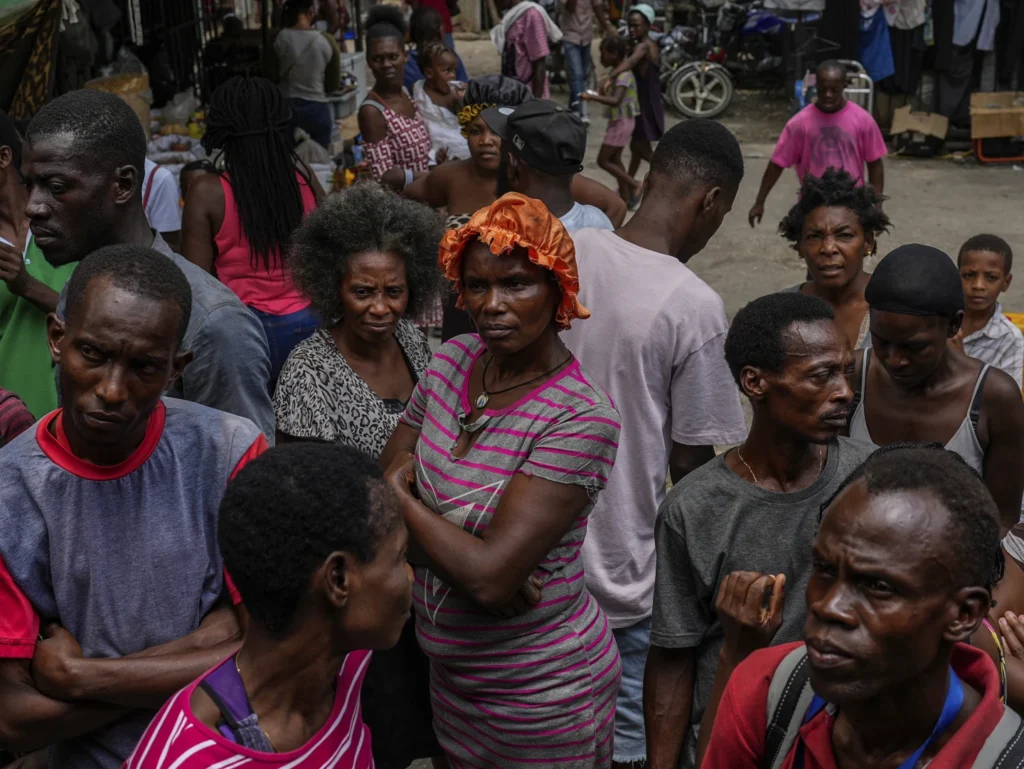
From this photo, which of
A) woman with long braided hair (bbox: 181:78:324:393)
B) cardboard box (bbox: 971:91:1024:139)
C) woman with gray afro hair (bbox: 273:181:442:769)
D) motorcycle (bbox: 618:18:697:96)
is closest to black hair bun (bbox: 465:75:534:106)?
woman with long braided hair (bbox: 181:78:324:393)

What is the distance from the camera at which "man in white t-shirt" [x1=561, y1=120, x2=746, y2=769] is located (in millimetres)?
3141

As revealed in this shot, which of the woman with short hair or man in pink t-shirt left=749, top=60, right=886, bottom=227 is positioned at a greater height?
the woman with short hair

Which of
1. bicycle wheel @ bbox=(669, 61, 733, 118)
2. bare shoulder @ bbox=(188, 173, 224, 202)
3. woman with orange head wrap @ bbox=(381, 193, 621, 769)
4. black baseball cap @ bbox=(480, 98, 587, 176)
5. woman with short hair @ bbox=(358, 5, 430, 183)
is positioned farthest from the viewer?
bicycle wheel @ bbox=(669, 61, 733, 118)

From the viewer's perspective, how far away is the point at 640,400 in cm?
318

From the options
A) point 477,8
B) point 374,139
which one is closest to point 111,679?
point 374,139

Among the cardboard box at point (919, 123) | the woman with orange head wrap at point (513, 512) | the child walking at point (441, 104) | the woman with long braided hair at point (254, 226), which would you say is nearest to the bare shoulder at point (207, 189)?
the woman with long braided hair at point (254, 226)

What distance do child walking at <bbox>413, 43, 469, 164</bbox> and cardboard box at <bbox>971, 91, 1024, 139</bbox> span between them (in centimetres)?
779

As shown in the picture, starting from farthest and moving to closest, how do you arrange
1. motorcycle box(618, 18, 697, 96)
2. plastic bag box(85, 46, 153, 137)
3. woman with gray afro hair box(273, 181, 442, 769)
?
motorcycle box(618, 18, 697, 96), plastic bag box(85, 46, 153, 137), woman with gray afro hair box(273, 181, 442, 769)

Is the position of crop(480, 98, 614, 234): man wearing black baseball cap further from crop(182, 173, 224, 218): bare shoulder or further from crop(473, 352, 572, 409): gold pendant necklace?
crop(473, 352, 572, 409): gold pendant necklace

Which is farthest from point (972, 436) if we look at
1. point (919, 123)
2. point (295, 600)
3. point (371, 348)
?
point (919, 123)

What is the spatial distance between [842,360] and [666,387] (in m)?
0.69

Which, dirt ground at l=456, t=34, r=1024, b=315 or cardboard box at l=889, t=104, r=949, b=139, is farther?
cardboard box at l=889, t=104, r=949, b=139

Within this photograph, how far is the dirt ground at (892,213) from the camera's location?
31.5ft

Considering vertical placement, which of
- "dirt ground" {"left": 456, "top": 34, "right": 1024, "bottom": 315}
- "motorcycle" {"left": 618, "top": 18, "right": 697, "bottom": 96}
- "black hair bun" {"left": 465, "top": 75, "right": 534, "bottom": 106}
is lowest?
"dirt ground" {"left": 456, "top": 34, "right": 1024, "bottom": 315}
